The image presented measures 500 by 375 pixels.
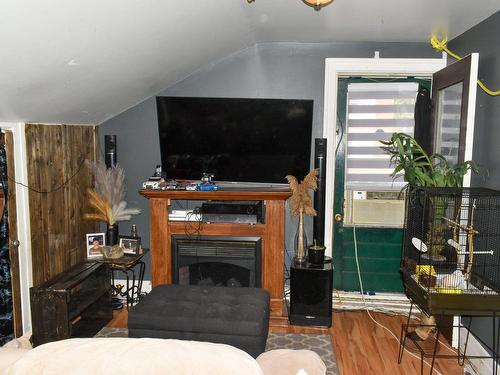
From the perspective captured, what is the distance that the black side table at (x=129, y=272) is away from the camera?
3.76 metres

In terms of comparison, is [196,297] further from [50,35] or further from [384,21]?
[384,21]

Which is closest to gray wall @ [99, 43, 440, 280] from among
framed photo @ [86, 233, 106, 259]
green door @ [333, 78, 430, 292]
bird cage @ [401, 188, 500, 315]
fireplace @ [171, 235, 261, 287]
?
green door @ [333, 78, 430, 292]

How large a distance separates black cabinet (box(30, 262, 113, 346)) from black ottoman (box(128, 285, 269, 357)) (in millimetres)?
513

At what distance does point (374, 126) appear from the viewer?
4086mm

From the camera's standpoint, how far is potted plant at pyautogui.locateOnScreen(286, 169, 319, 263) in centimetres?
374

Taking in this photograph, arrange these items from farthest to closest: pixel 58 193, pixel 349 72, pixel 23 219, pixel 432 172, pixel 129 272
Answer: pixel 129 272, pixel 349 72, pixel 58 193, pixel 23 219, pixel 432 172

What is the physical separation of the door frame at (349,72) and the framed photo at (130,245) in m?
1.83

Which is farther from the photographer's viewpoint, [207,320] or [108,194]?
[108,194]

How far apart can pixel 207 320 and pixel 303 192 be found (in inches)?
56.6

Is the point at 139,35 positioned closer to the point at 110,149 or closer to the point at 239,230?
the point at 110,149

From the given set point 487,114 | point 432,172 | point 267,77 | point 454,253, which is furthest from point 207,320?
point 487,114

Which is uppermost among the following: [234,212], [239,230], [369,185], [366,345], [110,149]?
[110,149]

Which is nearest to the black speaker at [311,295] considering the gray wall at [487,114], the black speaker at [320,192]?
the black speaker at [320,192]

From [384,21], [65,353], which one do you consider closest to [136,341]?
[65,353]
